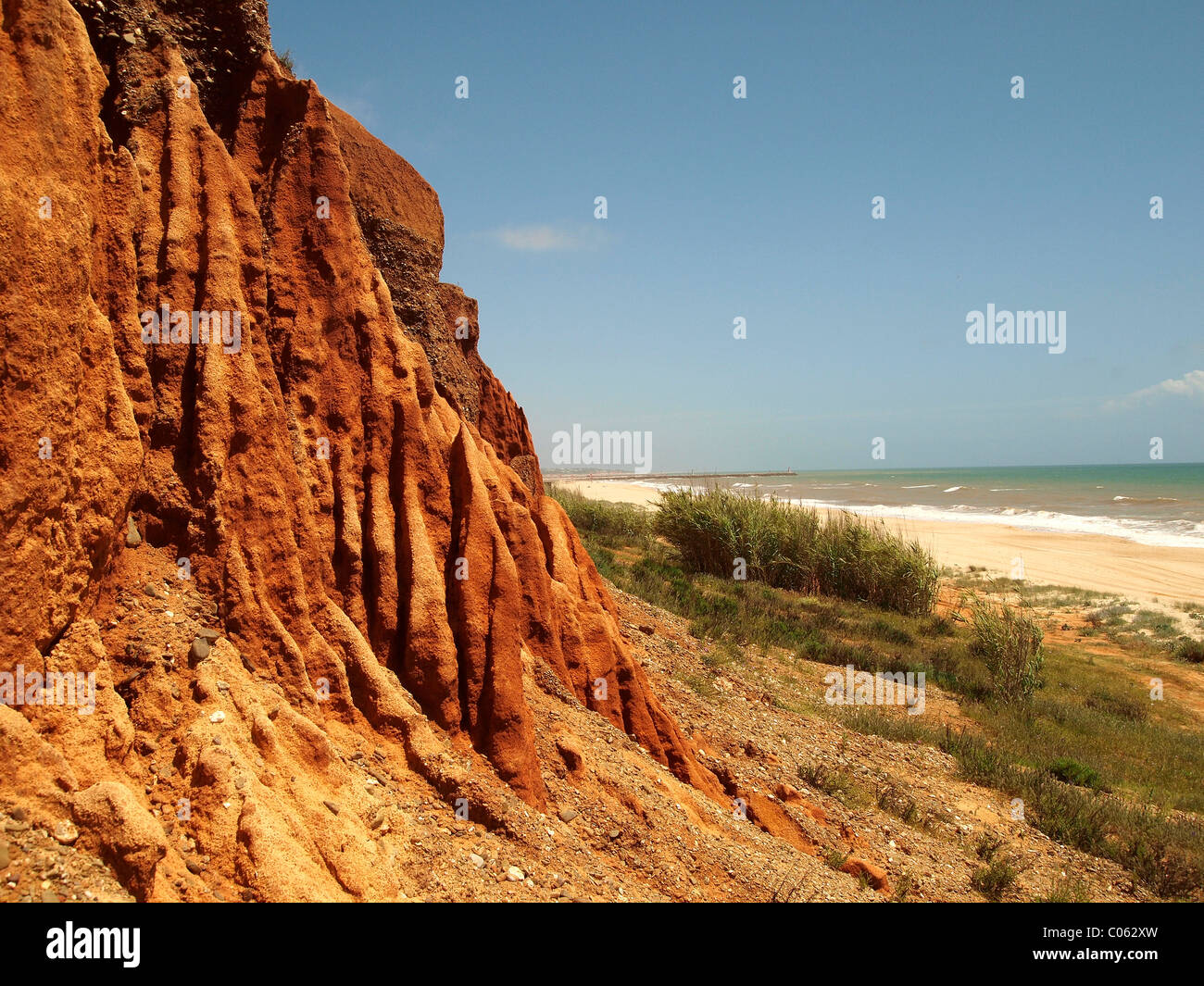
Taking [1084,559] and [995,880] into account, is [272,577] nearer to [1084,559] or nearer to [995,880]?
[995,880]

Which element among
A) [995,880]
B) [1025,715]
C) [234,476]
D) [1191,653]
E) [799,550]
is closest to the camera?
[234,476]

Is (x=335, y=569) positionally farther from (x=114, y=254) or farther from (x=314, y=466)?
(x=114, y=254)

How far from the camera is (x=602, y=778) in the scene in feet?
15.8

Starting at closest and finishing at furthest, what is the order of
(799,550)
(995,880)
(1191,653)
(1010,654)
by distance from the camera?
(995,880) < (1010,654) < (1191,653) < (799,550)

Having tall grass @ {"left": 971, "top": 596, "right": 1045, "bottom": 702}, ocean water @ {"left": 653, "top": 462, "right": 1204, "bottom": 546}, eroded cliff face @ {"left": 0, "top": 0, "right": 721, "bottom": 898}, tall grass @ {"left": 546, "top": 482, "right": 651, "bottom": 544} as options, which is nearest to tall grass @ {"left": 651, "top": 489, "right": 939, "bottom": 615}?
ocean water @ {"left": 653, "top": 462, "right": 1204, "bottom": 546}

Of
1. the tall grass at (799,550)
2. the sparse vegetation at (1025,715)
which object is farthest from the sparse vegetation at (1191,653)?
the tall grass at (799,550)

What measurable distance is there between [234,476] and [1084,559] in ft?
94.4

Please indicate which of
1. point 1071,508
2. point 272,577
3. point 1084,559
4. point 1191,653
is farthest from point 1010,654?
point 1071,508

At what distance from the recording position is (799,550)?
16703mm

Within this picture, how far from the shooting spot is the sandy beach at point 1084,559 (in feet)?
67.0

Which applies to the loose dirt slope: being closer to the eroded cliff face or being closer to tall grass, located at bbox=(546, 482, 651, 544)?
the eroded cliff face

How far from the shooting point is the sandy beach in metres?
20.4

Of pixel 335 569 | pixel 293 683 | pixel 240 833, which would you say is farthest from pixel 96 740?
pixel 335 569

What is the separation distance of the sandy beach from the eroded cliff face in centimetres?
1497
